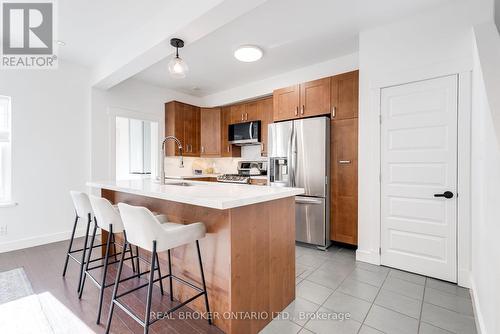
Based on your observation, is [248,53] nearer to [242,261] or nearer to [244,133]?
[244,133]

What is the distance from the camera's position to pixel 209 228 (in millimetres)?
1775

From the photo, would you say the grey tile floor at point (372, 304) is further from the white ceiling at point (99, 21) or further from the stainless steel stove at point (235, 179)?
the white ceiling at point (99, 21)

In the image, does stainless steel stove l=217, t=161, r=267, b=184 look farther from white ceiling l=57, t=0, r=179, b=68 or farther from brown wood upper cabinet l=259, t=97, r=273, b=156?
white ceiling l=57, t=0, r=179, b=68

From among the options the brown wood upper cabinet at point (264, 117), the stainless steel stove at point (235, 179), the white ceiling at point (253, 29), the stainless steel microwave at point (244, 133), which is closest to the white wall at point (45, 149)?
the white ceiling at point (253, 29)

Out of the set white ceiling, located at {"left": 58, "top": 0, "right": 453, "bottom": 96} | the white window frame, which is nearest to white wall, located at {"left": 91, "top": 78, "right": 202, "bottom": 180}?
white ceiling, located at {"left": 58, "top": 0, "right": 453, "bottom": 96}

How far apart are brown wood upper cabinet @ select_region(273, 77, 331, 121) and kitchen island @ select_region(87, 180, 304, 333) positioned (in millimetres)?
1880

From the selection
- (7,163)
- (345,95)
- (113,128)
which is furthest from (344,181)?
(7,163)

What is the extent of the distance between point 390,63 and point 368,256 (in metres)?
2.22

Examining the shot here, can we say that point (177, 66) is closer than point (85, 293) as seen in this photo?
No

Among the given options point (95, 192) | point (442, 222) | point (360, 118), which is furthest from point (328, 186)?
point (95, 192)

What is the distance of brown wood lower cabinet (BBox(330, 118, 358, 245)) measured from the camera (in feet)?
10.6

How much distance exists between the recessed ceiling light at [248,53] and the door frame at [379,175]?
153 cm

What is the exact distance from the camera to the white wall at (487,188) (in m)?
1.29

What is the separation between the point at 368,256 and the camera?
287 centimetres
